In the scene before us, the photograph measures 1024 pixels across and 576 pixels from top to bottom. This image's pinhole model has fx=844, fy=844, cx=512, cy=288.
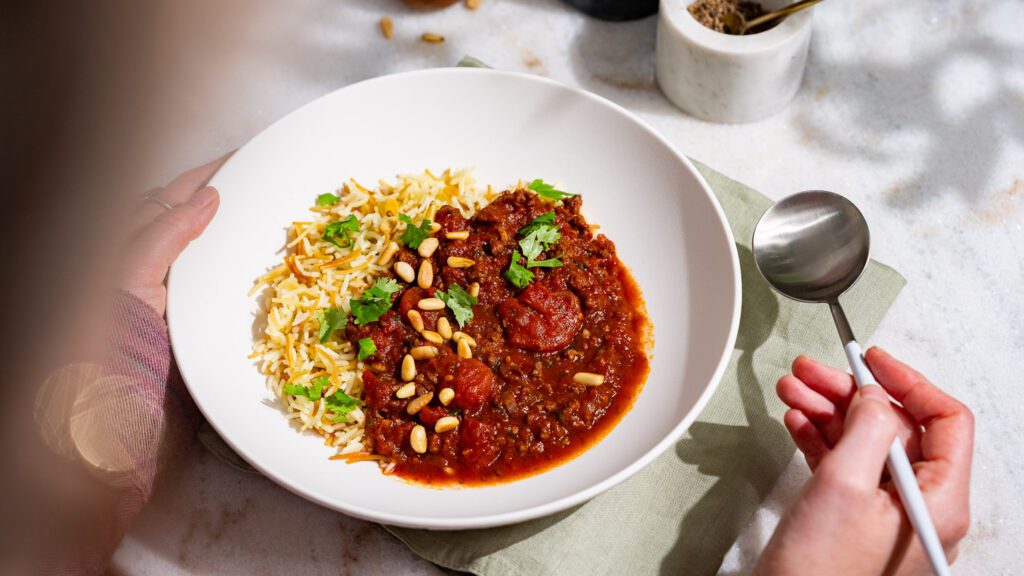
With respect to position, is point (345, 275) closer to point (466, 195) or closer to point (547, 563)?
point (466, 195)

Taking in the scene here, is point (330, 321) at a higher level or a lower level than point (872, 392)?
lower

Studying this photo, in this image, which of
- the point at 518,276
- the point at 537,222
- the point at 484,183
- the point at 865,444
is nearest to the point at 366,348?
the point at 518,276

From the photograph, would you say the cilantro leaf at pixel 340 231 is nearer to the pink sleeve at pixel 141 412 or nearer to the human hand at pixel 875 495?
the pink sleeve at pixel 141 412

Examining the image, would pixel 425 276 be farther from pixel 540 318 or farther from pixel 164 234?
pixel 164 234

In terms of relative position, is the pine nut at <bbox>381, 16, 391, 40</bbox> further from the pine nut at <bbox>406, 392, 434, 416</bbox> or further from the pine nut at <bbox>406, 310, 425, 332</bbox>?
the pine nut at <bbox>406, 392, 434, 416</bbox>

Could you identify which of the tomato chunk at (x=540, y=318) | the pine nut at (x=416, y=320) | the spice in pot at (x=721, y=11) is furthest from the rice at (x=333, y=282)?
the spice in pot at (x=721, y=11)
